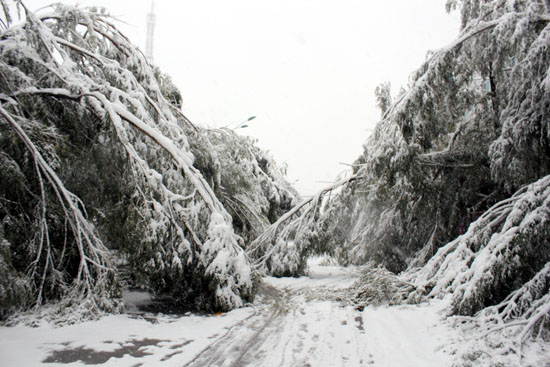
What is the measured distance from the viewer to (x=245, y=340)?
365cm

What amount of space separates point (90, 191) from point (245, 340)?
8.96 feet

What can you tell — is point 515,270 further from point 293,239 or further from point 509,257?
point 293,239

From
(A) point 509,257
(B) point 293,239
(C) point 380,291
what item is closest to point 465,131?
(C) point 380,291

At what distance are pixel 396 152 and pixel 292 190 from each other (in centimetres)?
698

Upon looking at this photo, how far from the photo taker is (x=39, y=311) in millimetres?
3986

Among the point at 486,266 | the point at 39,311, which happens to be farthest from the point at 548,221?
the point at 39,311

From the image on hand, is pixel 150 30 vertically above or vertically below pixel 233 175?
above

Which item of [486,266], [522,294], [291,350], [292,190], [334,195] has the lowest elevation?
[291,350]

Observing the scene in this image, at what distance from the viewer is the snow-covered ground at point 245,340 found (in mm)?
3049

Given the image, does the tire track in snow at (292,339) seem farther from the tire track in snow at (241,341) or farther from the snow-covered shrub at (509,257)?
the snow-covered shrub at (509,257)

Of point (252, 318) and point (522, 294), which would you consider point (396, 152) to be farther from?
point (252, 318)

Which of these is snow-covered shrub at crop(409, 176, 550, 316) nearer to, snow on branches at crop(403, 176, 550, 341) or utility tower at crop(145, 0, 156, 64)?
snow on branches at crop(403, 176, 550, 341)

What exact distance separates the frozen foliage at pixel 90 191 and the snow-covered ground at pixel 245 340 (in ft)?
1.27

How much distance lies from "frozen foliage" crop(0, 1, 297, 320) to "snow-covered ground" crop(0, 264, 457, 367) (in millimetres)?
388
